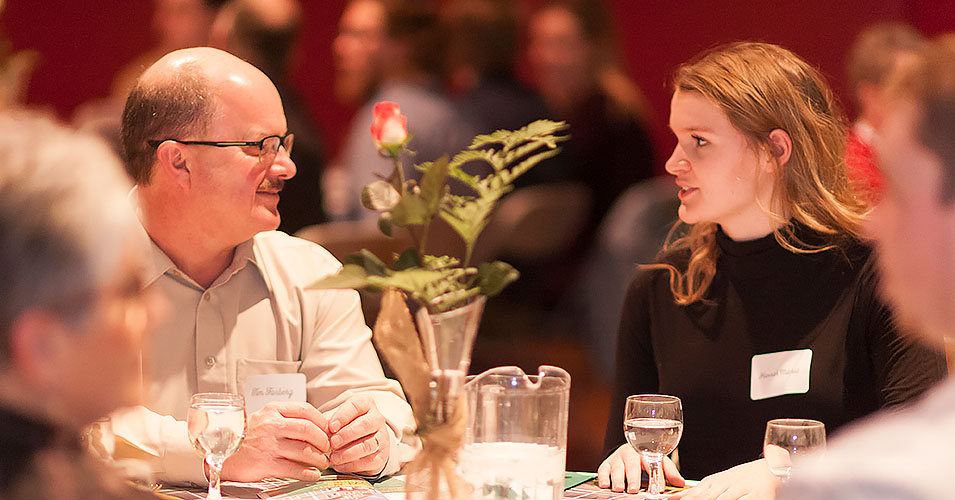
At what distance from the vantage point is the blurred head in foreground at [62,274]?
3.52 feet

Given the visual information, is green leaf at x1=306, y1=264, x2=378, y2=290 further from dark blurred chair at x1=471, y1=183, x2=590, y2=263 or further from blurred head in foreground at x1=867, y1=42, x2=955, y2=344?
dark blurred chair at x1=471, y1=183, x2=590, y2=263

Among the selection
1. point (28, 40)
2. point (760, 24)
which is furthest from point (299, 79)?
point (760, 24)

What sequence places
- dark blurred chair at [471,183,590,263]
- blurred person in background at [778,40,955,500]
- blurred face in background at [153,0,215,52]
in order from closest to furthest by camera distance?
blurred person in background at [778,40,955,500] < dark blurred chair at [471,183,590,263] < blurred face in background at [153,0,215,52]

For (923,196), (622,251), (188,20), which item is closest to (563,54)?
(622,251)

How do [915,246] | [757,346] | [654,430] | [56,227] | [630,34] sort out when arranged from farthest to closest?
[630,34], [757,346], [654,430], [915,246], [56,227]

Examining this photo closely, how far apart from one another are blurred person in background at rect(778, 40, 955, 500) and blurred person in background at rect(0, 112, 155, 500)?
0.71 metres

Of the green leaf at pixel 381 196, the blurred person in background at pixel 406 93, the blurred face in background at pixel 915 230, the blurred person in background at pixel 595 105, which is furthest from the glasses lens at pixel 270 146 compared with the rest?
the blurred person in background at pixel 595 105

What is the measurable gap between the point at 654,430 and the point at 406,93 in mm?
3773

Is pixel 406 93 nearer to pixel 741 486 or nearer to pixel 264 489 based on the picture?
pixel 264 489

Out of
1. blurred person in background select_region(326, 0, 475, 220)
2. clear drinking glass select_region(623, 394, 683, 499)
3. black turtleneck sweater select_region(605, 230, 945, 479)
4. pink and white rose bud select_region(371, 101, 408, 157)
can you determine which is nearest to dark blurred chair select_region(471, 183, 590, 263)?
blurred person in background select_region(326, 0, 475, 220)

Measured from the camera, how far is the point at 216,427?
1768mm

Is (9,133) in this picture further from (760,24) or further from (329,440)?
(760,24)

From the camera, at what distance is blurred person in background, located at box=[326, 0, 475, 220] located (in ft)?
17.6

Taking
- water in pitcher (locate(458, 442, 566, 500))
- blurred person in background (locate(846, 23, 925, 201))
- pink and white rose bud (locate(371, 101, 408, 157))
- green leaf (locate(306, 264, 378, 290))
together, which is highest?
blurred person in background (locate(846, 23, 925, 201))
